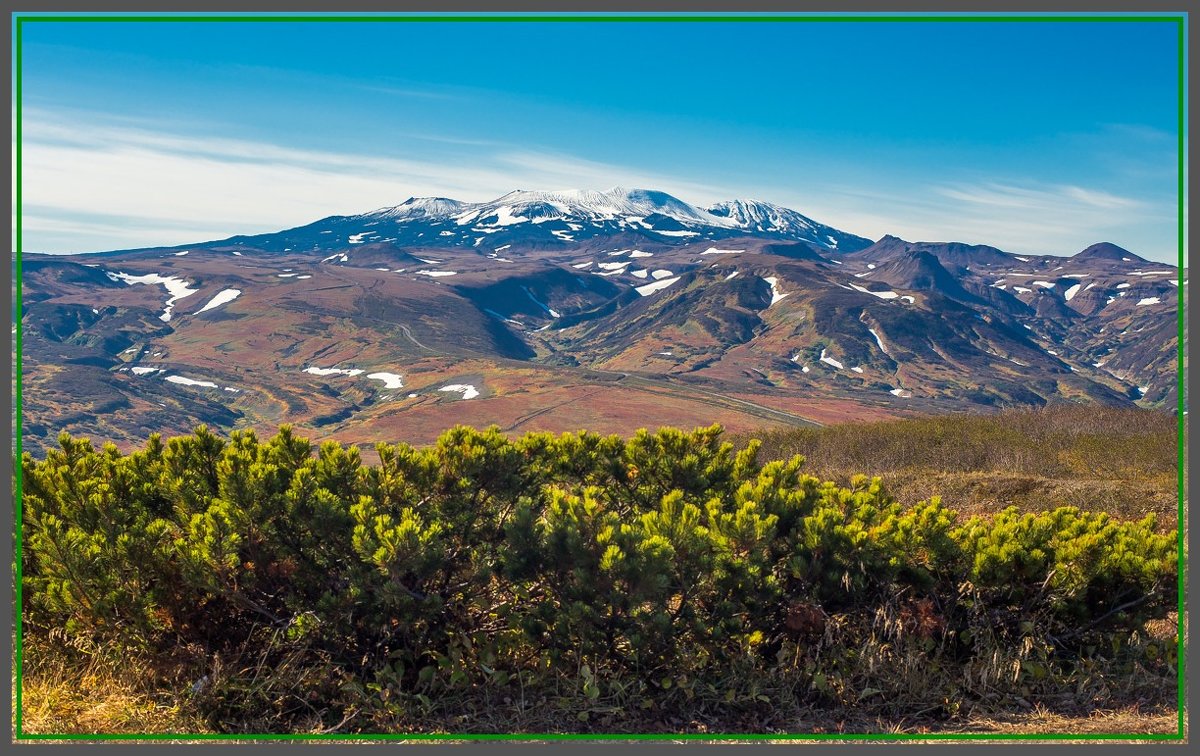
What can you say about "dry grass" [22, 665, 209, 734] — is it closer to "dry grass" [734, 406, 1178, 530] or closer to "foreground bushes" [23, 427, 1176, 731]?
"foreground bushes" [23, 427, 1176, 731]

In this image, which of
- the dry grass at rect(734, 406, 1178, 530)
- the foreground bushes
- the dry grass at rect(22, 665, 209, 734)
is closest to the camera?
the dry grass at rect(22, 665, 209, 734)

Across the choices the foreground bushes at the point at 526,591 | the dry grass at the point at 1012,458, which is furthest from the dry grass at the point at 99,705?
the dry grass at the point at 1012,458

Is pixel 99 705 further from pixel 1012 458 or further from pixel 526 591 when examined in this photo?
pixel 1012 458

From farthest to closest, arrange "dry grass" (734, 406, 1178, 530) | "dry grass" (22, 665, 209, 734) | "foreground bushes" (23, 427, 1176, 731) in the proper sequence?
"dry grass" (734, 406, 1178, 530), "foreground bushes" (23, 427, 1176, 731), "dry grass" (22, 665, 209, 734)

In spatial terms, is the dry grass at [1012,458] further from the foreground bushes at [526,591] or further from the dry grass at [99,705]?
the dry grass at [99,705]

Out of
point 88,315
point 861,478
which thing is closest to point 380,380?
point 88,315

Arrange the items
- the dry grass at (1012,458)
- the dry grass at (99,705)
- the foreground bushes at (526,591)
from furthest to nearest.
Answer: the dry grass at (1012,458)
the foreground bushes at (526,591)
the dry grass at (99,705)

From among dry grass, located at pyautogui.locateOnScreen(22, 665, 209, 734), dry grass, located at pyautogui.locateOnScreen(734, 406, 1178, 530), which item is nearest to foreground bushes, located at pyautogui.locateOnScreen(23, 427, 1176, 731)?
dry grass, located at pyautogui.locateOnScreen(22, 665, 209, 734)

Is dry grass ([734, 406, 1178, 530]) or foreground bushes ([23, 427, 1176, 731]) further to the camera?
dry grass ([734, 406, 1178, 530])

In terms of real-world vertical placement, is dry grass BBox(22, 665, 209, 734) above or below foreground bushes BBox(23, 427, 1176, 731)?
below
